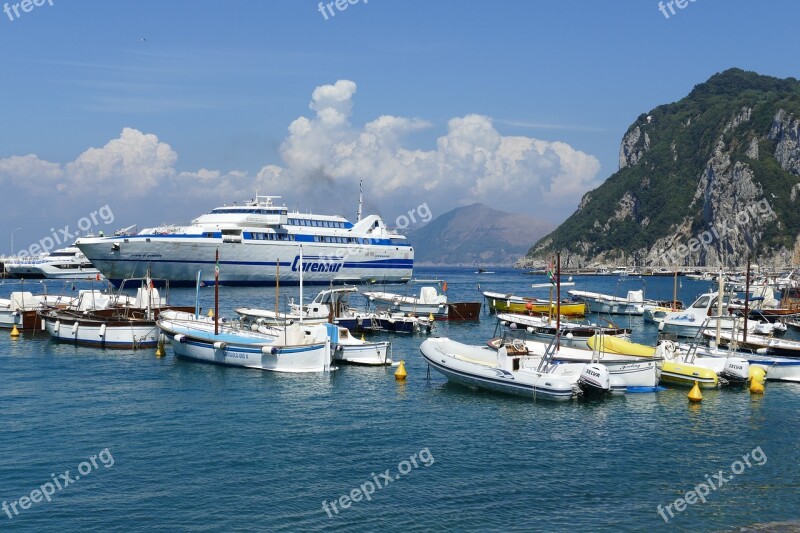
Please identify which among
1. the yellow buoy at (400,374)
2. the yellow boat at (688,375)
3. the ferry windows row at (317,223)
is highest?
the ferry windows row at (317,223)

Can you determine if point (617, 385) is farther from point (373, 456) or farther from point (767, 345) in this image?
point (373, 456)

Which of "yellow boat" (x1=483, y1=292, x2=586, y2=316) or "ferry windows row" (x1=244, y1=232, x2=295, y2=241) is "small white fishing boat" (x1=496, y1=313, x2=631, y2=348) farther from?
"ferry windows row" (x1=244, y1=232, x2=295, y2=241)

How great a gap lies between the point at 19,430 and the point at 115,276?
74.8 metres

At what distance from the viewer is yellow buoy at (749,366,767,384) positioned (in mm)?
33438

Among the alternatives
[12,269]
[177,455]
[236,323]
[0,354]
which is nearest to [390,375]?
[236,323]

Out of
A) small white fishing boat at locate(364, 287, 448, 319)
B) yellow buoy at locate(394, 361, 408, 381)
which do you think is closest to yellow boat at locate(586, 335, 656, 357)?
yellow buoy at locate(394, 361, 408, 381)

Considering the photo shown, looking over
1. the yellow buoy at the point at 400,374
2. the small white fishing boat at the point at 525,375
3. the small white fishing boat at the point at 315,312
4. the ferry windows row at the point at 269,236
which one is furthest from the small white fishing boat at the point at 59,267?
the small white fishing boat at the point at 525,375

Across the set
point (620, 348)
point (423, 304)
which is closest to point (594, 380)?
point (620, 348)

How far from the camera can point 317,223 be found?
11650 centimetres

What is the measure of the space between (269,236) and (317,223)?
1144 cm

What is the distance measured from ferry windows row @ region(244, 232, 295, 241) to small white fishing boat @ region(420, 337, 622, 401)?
7205 cm

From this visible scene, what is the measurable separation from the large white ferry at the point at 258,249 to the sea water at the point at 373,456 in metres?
52.3

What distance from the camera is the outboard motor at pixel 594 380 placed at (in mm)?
30984

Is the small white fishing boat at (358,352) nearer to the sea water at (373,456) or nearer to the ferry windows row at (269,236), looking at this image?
the sea water at (373,456)
